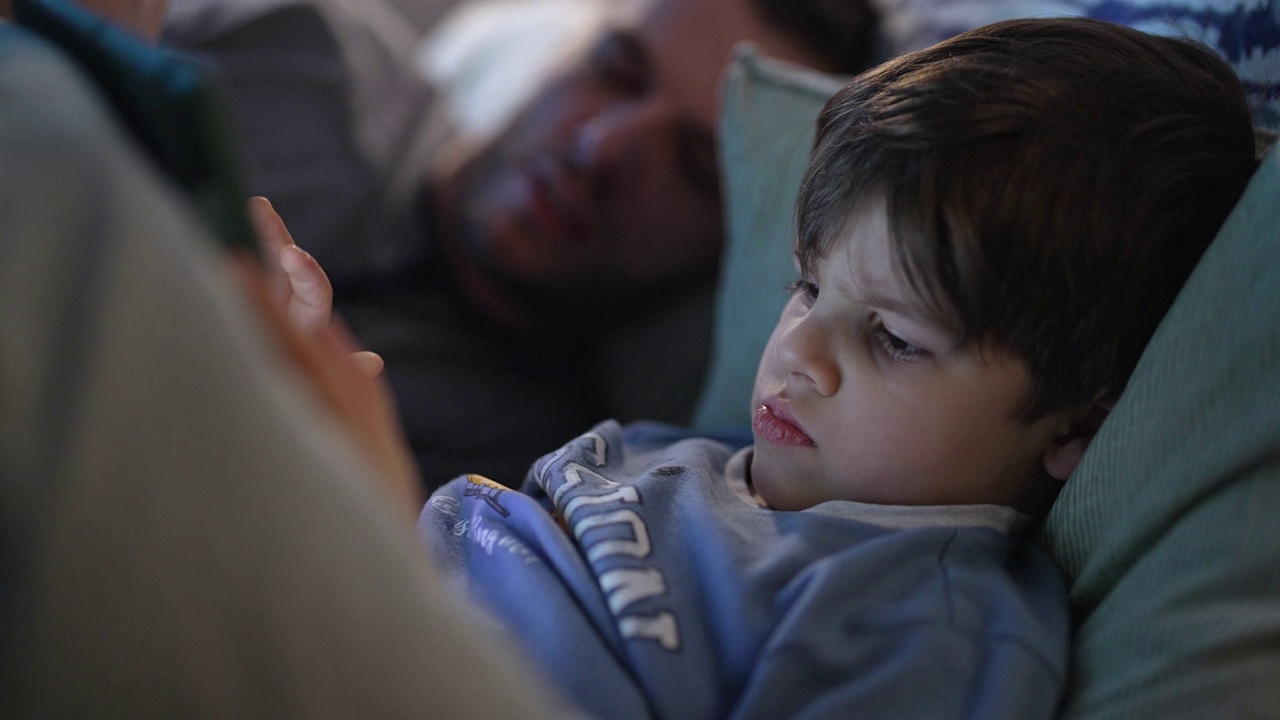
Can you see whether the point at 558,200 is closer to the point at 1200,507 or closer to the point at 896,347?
the point at 896,347

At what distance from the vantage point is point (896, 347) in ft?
1.97

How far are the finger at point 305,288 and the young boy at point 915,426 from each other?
0.16 meters

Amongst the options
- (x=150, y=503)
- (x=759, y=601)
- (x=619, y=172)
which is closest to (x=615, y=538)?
A: (x=759, y=601)

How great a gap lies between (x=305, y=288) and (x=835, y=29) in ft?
2.83

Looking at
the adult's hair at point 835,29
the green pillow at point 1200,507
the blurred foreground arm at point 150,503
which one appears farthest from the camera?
the adult's hair at point 835,29

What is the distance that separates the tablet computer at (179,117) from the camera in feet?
1.10

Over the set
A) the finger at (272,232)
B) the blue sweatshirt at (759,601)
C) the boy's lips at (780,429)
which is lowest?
the blue sweatshirt at (759,601)

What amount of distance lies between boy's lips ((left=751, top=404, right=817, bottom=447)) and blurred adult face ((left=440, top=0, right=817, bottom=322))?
64cm

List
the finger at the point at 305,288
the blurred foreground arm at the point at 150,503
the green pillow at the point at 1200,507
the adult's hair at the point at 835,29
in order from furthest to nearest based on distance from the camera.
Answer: the adult's hair at the point at 835,29, the finger at the point at 305,288, the green pillow at the point at 1200,507, the blurred foreground arm at the point at 150,503

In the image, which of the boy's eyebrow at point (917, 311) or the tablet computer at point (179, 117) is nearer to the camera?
the tablet computer at point (179, 117)

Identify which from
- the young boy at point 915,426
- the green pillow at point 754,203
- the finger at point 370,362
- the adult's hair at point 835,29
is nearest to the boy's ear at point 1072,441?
the young boy at point 915,426

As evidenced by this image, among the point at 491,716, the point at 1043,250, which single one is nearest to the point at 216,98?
the point at 491,716

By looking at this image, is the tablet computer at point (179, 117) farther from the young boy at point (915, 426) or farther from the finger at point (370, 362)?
the young boy at point (915, 426)

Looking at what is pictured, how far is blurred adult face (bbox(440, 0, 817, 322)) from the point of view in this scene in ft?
4.04
